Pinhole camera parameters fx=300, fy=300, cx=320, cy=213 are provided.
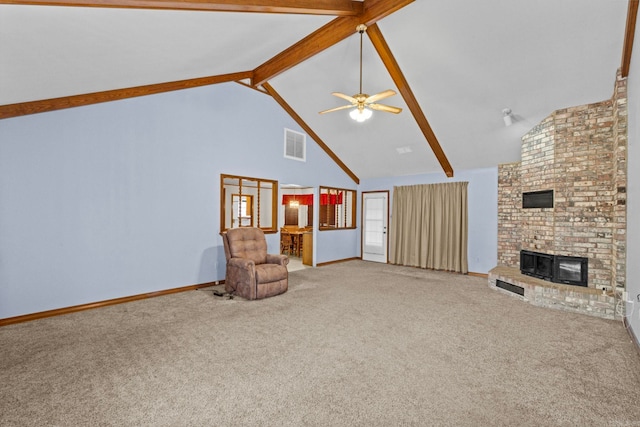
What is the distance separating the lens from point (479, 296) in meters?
4.87

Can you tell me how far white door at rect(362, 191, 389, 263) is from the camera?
8188mm

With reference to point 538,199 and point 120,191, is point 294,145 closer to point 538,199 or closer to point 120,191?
point 120,191

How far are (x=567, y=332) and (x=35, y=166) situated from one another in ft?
21.5

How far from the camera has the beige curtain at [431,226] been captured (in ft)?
22.3

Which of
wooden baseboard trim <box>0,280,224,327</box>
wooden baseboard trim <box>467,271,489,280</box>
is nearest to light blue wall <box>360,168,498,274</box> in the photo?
wooden baseboard trim <box>467,271,489,280</box>

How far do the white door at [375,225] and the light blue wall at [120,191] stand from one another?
3.42 m

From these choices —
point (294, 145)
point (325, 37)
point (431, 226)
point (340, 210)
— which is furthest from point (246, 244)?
point (431, 226)

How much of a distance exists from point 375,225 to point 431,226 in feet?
5.32

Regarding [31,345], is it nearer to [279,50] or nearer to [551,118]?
[279,50]

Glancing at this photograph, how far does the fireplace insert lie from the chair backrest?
14.7 feet

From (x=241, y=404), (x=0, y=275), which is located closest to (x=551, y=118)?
(x=241, y=404)

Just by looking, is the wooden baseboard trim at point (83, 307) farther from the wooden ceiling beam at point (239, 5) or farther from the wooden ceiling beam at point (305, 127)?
the wooden ceiling beam at point (305, 127)

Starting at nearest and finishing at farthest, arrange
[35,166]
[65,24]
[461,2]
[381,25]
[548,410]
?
[548,410] → [65,24] → [461,2] → [35,166] → [381,25]

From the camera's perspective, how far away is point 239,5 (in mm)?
3037
